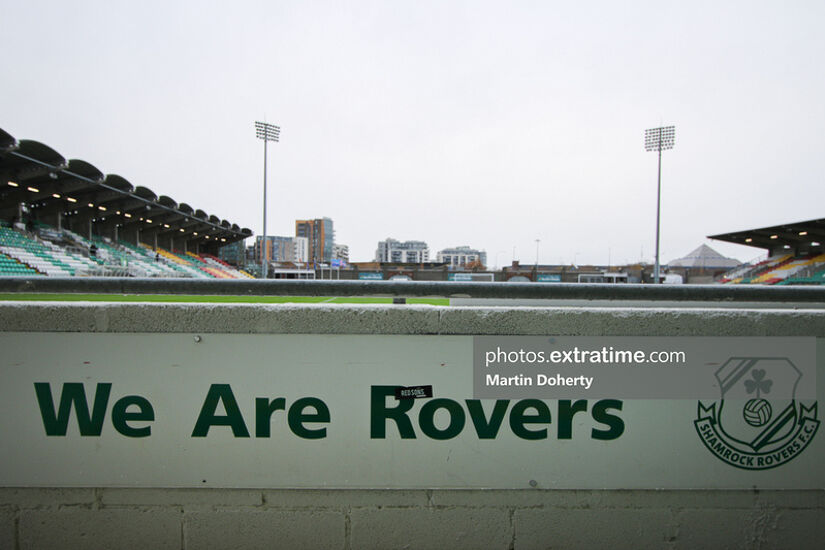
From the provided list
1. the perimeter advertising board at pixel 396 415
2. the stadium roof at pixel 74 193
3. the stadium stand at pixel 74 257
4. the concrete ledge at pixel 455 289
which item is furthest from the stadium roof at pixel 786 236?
the stadium roof at pixel 74 193

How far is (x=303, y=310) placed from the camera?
197 cm

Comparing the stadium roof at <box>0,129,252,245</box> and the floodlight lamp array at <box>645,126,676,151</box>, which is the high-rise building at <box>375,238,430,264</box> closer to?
the floodlight lamp array at <box>645,126,676,151</box>

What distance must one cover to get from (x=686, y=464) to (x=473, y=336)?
1.18 meters

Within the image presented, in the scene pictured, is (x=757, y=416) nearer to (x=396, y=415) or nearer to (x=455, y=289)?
(x=455, y=289)

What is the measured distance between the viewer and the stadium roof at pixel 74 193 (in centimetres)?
2751

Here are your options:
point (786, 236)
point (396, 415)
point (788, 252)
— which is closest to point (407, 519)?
point (396, 415)

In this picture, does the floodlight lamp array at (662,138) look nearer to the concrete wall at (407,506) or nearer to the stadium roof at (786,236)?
the stadium roof at (786,236)

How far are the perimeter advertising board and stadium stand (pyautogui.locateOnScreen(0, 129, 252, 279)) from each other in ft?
102

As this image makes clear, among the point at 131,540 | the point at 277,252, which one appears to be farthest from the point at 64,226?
the point at 277,252

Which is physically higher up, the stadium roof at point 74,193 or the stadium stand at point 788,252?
the stadium roof at point 74,193

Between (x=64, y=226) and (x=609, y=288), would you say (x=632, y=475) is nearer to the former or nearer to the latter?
(x=609, y=288)

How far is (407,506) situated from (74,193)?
42290mm

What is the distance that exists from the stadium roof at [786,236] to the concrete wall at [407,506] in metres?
47.5

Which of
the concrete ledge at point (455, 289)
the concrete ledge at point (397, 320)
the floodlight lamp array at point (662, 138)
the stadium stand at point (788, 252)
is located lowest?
the concrete ledge at point (397, 320)
